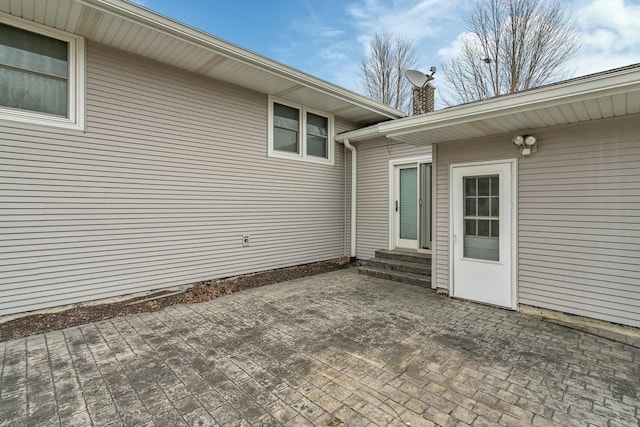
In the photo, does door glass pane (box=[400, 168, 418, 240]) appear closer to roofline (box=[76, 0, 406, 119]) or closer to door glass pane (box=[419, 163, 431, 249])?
door glass pane (box=[419, 163, 431, 249])

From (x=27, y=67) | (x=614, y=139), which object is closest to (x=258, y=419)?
(x=614, y=139)

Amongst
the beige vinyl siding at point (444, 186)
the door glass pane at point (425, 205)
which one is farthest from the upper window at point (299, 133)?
the beige vinyl siding at point (444, 186)

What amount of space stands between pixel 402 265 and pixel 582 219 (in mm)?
3011

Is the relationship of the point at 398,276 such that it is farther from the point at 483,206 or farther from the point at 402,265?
the point at 483,206

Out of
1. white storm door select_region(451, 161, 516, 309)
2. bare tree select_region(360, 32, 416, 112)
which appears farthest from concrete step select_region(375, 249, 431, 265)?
bare tree select_region(360, 32, 416, 112)

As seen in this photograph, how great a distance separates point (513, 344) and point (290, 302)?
288 cm

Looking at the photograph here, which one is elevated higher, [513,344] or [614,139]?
[614,139]

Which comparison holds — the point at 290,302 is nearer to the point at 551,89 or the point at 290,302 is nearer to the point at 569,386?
the point at 569,386

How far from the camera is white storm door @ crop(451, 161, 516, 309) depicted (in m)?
4.23

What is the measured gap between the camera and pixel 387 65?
14539 mm

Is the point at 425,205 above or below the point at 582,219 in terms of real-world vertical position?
above

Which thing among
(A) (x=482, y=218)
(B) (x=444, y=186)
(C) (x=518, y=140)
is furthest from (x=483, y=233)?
(C) (x=518, y=140)

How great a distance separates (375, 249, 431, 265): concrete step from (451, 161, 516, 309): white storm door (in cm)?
131

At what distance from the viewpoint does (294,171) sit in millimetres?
6820
